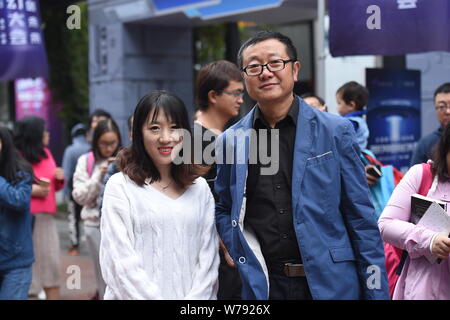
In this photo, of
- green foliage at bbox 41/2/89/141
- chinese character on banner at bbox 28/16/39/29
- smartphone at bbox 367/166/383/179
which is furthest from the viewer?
green foliage at bbox 41/2/89/141

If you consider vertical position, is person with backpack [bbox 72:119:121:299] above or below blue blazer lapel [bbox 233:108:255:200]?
below

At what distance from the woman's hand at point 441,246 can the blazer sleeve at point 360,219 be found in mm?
551

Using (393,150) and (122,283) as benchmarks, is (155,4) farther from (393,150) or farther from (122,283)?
(122,283)

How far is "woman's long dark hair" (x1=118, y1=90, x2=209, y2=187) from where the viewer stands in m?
3.30

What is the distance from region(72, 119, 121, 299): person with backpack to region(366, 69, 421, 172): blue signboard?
7.55 feet

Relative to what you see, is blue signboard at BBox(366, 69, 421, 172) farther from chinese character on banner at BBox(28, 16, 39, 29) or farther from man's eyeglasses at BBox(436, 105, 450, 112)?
chinese character on banner at BBox(28, 16, 39, 29)

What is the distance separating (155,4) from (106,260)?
27.4 ft

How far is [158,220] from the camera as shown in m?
3.14

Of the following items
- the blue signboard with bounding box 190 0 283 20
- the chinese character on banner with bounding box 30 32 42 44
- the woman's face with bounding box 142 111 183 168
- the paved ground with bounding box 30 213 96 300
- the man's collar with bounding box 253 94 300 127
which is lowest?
the paved ground with bounding box 30 213 96 300

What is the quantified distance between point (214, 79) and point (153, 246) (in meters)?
1.58

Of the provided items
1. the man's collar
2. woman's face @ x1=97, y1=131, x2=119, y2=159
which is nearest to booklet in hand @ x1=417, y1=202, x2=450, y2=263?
the man's collar

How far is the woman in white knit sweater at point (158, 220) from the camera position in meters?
3.07

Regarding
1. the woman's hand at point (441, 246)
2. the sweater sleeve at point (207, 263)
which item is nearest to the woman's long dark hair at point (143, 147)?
the sweater sleeve at point (207, 263)
